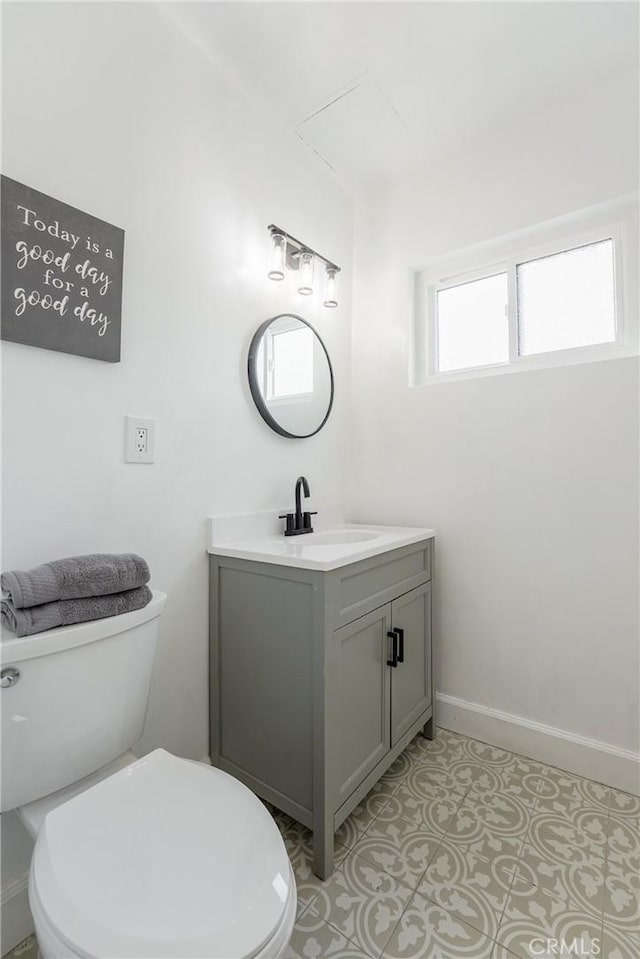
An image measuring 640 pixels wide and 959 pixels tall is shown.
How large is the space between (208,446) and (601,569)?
1425 millimetres

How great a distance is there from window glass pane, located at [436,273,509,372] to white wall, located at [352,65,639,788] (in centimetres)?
17

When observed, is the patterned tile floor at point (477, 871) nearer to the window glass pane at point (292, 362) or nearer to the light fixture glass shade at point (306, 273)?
the window glass pane at point (292, 362)

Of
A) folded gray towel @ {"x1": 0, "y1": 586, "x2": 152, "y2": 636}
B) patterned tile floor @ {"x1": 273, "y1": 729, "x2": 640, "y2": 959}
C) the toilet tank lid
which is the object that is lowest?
patterned tile floor @ {"x1": 273, "y1": 729, "x2": 640, "y2": 959}

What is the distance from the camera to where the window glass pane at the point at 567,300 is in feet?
5.38

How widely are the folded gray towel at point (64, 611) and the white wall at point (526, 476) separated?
1321 mm

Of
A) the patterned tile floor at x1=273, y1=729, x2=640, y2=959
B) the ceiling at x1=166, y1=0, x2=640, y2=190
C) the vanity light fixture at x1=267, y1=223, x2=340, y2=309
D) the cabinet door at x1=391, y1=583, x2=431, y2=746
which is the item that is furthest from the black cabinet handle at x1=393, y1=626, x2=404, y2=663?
the ceiling at x1=166, y1=0, x2=640, y2=190

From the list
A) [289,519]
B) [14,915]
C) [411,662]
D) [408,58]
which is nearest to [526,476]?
[411,662]

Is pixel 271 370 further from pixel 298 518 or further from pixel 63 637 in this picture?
pixel 63 637

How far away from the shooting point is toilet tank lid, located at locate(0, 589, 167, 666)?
0.81 metres

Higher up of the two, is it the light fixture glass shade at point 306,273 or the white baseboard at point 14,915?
the light fixture glass shade at point 306,273

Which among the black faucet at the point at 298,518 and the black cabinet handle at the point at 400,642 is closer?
the black cabinet handle at the point at 400,642

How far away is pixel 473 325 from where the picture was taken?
1941mm

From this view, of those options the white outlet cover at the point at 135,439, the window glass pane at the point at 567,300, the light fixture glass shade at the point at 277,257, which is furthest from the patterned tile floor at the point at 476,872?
the light fixture glass shade at the point at 277,257

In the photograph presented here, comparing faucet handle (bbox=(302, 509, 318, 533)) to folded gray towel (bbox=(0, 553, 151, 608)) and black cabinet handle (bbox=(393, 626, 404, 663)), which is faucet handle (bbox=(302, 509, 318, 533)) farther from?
folded gray towel (bbox=(0, 553, 151, 608))
